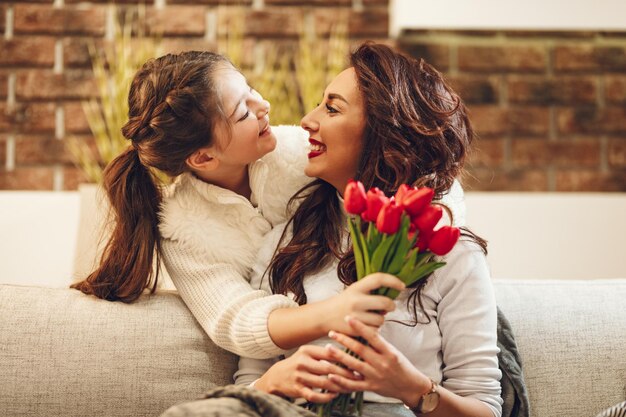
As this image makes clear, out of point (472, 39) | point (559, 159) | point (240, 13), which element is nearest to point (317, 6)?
point (240, 13)

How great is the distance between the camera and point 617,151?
335 centimetres

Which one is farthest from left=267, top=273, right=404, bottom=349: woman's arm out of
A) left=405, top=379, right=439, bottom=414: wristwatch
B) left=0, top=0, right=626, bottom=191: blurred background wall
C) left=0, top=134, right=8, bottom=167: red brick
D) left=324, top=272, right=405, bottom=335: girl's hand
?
left=0, top=134, right=8, bottom=167: red brick

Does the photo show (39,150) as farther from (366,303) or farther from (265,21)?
(366,303)

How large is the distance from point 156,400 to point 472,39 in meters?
2.15

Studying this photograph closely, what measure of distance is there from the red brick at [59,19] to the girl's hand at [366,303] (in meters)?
2.20

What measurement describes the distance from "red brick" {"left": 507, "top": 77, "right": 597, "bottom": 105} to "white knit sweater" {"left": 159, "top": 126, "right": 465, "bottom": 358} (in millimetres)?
1557

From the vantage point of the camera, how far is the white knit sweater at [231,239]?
1.73 meters

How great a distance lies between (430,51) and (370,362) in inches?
83.3

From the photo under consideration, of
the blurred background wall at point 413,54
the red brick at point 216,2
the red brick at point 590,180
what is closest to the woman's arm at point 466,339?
the blurred background wall at point 413,54

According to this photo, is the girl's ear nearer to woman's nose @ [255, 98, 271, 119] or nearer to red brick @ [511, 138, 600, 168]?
woman's nose @ [255, 98, 271, 119]

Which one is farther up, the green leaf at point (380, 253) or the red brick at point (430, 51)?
the red brick at point (430, 51)

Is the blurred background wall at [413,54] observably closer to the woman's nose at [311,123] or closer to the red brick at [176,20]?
the red brick at [176,20]

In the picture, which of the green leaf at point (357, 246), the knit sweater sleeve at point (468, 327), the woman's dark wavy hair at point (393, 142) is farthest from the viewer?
the woman's dark wavy hair at point (393, 142)

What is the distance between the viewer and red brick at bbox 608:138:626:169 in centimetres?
335
